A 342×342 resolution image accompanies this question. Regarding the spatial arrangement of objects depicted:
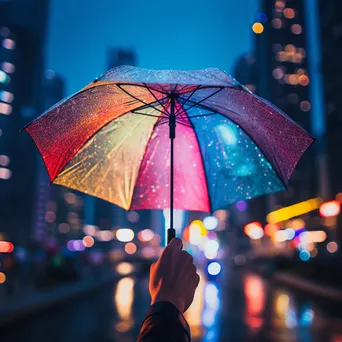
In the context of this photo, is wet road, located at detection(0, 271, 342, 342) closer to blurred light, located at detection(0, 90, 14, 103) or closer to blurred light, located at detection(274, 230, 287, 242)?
blurred light, located at detection(0, 90, 14, 103)

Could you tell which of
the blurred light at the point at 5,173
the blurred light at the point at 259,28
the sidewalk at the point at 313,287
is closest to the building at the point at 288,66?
the blurred light at the point at 259,28

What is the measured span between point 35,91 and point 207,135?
71194mm

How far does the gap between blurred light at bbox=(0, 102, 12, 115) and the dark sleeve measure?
2507 inches

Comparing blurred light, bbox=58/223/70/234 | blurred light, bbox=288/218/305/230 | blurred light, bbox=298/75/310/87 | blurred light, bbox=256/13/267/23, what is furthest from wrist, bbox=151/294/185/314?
blurred light, bbox=58/223/70/234

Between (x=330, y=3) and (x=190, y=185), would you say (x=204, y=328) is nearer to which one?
(x=190, y=185)

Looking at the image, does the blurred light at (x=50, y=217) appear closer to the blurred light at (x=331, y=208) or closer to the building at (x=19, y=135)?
the building at (x=19, y=135)

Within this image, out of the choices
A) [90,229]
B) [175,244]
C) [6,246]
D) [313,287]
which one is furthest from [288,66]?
[175,244]

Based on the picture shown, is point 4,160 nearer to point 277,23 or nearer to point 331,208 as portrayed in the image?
point 331,208

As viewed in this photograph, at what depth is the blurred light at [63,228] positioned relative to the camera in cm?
15275

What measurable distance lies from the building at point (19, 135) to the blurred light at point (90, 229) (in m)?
94.4

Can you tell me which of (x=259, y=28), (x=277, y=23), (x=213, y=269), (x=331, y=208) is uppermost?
(x=277, y=23)

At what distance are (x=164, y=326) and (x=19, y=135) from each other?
71647 mm

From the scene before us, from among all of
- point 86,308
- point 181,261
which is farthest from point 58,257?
point 181,261

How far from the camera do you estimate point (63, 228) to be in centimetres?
15425
